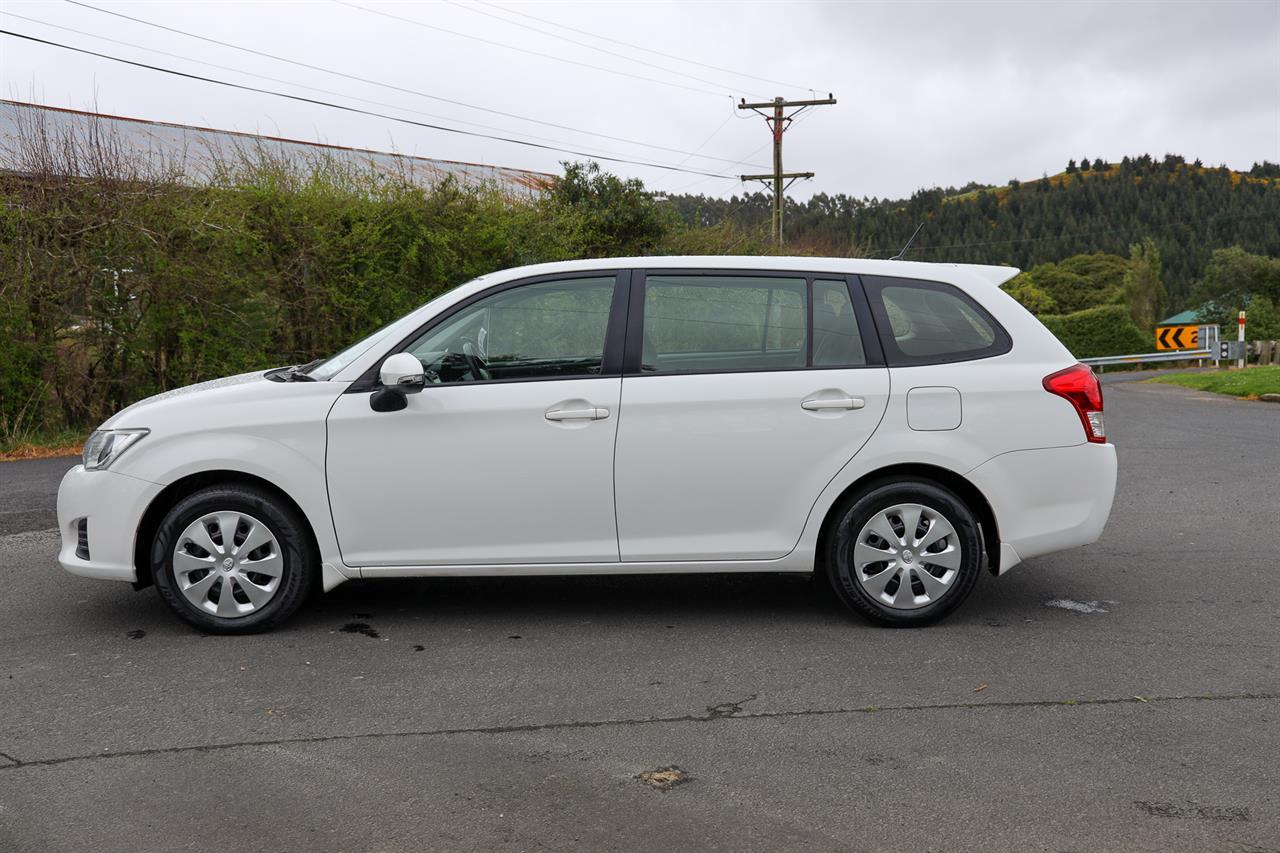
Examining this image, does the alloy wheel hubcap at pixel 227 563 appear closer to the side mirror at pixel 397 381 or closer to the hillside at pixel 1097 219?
the side mirror at pixel 397 381

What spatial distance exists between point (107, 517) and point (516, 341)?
2.05 m

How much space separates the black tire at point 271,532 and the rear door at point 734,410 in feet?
4.94

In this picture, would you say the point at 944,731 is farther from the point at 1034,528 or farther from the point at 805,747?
the point at 1034,528

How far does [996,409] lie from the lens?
5328 mm

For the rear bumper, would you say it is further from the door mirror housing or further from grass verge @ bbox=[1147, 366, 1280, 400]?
grass verge @ bbox=[1147, 366, 1280, 400]

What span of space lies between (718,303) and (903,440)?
1.08m

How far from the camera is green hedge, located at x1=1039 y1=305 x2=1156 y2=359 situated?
2010 inches

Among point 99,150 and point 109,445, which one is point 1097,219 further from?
point 109,445

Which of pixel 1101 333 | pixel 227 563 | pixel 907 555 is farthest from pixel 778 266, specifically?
pixel 1101 333

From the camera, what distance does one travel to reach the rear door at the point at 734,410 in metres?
5.23

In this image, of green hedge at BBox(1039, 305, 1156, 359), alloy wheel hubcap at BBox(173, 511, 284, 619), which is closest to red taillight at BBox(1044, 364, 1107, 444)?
alloy wheel hubcap at BBox(173, 511, 284, 619)

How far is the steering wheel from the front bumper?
4.98 ft

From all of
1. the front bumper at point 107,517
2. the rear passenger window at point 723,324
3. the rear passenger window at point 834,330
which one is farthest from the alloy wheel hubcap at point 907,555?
the front bumper at point 107,517

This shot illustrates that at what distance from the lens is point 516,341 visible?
5352mm
